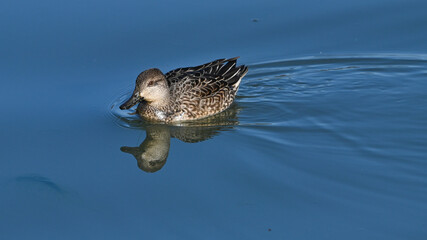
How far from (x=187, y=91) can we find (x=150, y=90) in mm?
737

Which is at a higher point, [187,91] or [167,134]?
[187,91]

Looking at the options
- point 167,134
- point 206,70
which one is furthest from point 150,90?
point 206,70

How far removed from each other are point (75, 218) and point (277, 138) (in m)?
2.99

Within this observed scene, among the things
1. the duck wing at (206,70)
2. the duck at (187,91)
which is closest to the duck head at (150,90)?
the duck at (187,91)

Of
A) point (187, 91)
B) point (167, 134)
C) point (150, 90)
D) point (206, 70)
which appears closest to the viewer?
point (167, 134)

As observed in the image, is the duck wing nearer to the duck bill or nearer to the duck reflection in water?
the duck reflection in water

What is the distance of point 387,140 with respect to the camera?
8.42 m

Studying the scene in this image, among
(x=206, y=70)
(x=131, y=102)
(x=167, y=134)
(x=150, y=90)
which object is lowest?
(x=167, y=134)

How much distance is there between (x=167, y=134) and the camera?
9336 mm

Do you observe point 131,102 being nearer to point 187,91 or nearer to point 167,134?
point 167,134

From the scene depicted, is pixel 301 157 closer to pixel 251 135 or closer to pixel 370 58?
pixel 251 135

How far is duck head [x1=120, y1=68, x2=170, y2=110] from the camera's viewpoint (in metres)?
9.30

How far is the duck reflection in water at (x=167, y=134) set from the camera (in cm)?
841

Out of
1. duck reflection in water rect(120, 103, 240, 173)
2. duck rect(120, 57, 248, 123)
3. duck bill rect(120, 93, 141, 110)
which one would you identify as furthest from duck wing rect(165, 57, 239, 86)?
duck bill rect(120, 93, 141, 110)
